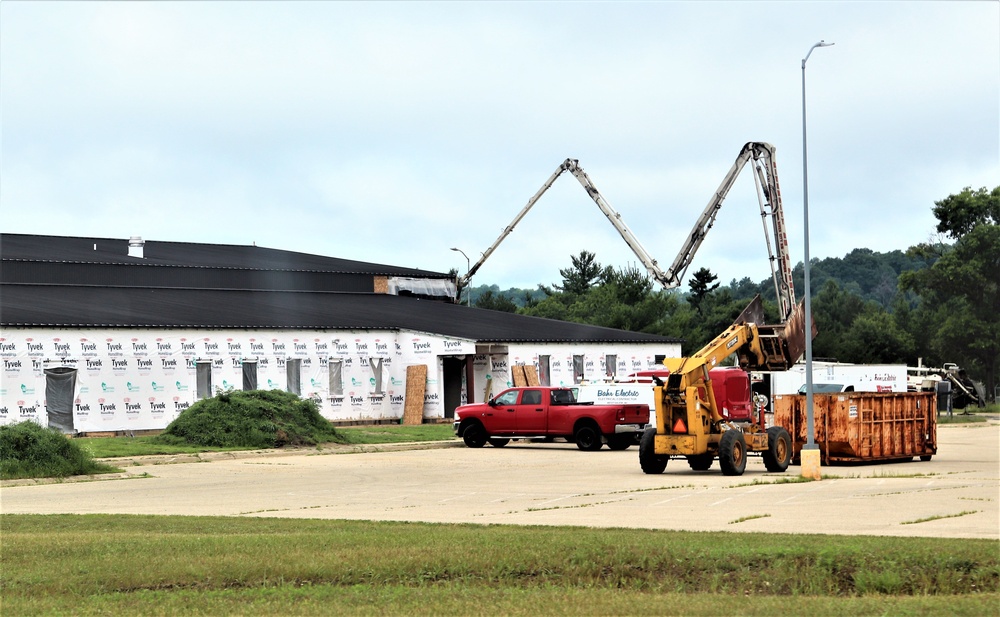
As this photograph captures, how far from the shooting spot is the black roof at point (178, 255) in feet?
199

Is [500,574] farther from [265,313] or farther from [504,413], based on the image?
[265,313]

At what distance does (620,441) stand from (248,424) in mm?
10903

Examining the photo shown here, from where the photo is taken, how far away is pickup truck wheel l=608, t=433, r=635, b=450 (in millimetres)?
37469

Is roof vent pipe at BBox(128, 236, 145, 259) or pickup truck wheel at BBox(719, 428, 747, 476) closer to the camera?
pickup truck wheel at BBox(719, 428, 747, 476)

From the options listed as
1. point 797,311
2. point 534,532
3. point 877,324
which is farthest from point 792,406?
point 877,324

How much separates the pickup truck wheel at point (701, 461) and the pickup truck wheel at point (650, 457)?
0.63 m

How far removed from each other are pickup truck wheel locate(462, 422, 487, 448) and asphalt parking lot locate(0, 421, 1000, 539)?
15.2 ft

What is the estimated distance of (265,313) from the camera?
5259 centimetres

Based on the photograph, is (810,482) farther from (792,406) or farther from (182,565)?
(182,565)

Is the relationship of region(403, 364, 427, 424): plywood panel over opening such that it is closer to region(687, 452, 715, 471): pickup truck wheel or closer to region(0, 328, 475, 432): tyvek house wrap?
region(0, 328, 475, 432): tyvek house wrap

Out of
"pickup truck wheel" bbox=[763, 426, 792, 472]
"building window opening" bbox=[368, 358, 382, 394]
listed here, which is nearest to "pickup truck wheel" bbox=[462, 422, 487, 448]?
"building window opening" bbox=[368, 358, 382, 394]

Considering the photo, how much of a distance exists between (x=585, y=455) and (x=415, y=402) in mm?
17644

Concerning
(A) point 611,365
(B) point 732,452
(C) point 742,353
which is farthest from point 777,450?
(A) point 611,365

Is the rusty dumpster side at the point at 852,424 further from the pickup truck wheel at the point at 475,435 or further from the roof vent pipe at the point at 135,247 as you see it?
the roof vent pipe at the point at 135,247
